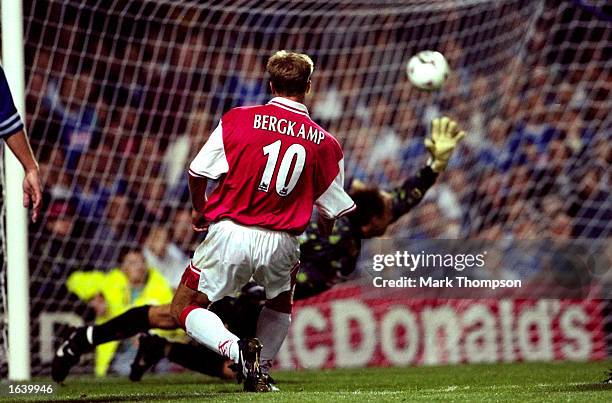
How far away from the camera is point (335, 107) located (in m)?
10.6

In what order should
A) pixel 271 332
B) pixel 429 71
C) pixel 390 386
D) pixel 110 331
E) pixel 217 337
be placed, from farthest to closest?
pixel 429 71 < pixel 110 331 < pixel 390 386 < pixel 271 332 < pixel 217 337

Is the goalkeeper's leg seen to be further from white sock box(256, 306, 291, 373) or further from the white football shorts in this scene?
the white football shorts

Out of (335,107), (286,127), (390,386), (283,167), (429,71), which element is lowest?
(390,386)

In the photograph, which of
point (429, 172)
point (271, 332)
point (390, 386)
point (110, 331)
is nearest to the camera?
point (271, 332)

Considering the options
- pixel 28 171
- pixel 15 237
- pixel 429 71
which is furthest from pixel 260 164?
pixel 429 71

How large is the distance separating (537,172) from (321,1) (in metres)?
2.49

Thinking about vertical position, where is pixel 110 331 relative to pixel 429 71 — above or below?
below

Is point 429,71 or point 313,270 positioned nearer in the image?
point 313,270

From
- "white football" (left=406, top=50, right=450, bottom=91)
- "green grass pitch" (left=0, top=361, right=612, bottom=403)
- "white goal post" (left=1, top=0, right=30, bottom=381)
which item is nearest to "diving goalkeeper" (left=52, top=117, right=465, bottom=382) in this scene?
"green grass pitch" (left=0, top=361, right=612, bottom=403)

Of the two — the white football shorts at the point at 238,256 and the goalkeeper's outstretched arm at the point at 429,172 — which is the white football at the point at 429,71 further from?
the white football shorts at the point at 238,256

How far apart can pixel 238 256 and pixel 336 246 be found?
2.12 m

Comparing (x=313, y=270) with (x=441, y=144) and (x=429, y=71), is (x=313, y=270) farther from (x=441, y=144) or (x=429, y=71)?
(x=429, y=71)

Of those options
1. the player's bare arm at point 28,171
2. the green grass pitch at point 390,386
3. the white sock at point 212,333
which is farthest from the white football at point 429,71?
the player's bare arm at point 28,171

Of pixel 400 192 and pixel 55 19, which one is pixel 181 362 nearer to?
pixel 400 192
